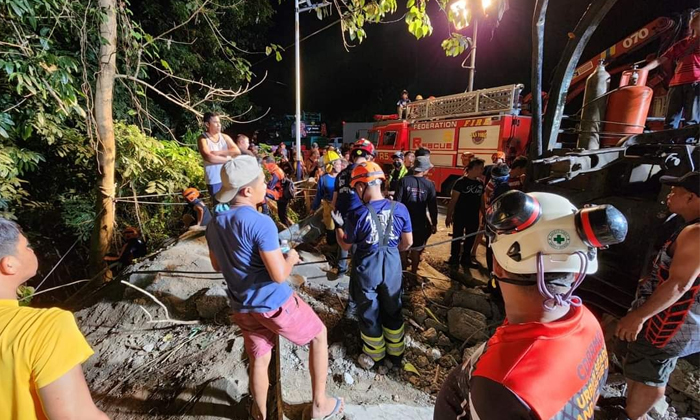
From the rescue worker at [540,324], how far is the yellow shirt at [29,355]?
1356 millimetres

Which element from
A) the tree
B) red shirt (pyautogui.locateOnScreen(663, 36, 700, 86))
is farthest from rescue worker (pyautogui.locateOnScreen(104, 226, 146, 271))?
red shirt (pyautogui.locateOnScreen(663, 36, 700, 86))

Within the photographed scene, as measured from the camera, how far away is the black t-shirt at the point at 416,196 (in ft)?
14.0

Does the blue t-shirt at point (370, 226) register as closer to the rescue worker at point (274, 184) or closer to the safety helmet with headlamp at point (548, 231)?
the safety helmet with headlamp at point (548, 231)

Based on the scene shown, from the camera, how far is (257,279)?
186cm

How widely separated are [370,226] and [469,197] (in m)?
2.66

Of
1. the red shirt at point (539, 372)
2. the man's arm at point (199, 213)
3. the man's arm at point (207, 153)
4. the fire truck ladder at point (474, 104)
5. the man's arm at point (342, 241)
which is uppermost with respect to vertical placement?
the fire truck ladder at point (474, 104)

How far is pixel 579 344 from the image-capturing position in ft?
3.08

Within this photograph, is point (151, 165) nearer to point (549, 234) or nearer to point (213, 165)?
A: point (213, 165)

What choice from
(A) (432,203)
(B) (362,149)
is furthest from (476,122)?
(A) (432,203)

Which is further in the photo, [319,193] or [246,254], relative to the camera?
[319,193]

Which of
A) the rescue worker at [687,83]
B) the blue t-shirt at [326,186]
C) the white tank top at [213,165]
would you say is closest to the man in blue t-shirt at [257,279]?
the white tank top at [213,165]

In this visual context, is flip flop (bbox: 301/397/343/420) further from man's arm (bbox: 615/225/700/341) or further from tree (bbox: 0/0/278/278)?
tree (bbox: 0/0/278/278)

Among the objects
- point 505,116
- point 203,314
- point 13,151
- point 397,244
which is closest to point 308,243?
point 203,314

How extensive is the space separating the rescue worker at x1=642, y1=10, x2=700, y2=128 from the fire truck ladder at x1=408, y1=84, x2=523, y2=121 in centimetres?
476
